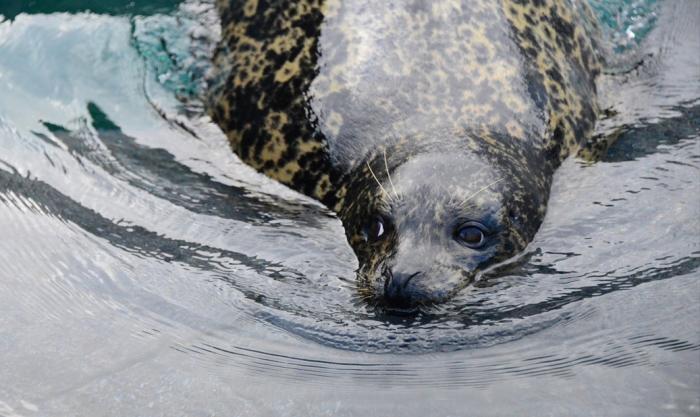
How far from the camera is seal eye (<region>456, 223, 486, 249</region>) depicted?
578 centimetres

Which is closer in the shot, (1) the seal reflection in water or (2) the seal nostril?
(2) the seal nostril

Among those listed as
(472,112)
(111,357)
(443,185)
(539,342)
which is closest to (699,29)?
(472,112)

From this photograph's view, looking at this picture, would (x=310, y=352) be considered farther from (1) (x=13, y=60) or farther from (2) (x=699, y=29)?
(2) (x=699, y=29)

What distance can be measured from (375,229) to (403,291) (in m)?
0.59

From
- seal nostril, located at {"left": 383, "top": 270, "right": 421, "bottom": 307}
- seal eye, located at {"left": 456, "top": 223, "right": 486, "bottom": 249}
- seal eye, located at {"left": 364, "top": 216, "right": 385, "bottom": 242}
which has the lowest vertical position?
seal nostril, located at {"left": 383, "top": 270, "right": 421, "bottom": 307}

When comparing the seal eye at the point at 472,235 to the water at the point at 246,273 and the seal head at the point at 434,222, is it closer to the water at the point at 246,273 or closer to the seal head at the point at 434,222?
the seal head at the point at 434,222

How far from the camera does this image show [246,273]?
570cm

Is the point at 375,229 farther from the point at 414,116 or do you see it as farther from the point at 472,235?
the point at 414,116

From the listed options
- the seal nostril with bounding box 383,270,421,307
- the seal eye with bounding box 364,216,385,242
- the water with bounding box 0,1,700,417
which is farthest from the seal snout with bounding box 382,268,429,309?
the seal eye with bounding box 364,216,385,242

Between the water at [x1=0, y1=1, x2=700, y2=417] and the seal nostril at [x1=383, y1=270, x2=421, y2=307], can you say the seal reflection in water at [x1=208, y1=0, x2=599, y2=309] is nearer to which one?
the seal nostril at [x1=383, y1=270, x2=421, y2=307]

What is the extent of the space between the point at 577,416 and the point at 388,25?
9.62 feet

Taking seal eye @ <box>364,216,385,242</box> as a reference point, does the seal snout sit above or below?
below

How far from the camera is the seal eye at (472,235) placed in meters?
5.78

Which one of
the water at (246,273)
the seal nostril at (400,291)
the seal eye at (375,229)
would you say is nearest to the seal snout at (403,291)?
the seal nostril at (400,291)
